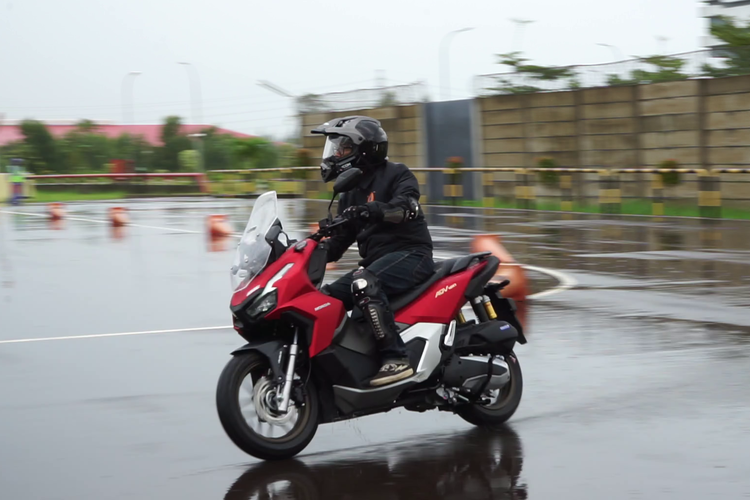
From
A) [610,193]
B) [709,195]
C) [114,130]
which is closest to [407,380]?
[709,195]

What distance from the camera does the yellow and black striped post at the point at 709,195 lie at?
76.5 feet

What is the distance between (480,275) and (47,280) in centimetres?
928

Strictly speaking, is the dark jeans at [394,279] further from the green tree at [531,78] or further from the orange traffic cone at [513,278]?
the green tree at [531,78]

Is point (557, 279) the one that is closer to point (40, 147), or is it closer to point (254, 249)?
point (254, 249)

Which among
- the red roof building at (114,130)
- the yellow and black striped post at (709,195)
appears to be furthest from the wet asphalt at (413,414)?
the red roof building at (114,130)

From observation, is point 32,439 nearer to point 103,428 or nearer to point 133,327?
point 103,428

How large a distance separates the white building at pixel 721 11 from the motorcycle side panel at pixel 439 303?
2420cm

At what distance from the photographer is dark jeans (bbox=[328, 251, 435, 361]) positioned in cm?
582

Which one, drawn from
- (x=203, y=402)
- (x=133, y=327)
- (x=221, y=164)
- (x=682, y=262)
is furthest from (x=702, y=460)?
(x=221, y=164)

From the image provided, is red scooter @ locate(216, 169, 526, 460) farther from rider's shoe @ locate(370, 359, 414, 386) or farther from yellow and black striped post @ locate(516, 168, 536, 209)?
yellow and black striped post @ locate(516, 168, 536, 209)

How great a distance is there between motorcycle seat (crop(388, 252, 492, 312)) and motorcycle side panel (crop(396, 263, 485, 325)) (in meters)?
0.02

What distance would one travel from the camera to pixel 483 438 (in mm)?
6000

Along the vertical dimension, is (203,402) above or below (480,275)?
below

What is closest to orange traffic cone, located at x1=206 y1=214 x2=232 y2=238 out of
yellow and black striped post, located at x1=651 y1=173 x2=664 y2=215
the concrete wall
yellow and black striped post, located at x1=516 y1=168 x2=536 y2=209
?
yellow and black striped post, located at x1=651 y1=173 x2=664 y2=215
